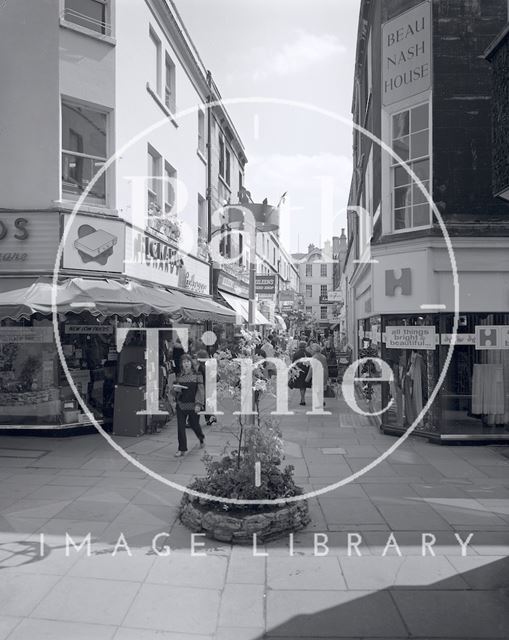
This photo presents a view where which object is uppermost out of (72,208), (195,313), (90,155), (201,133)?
(201,133)

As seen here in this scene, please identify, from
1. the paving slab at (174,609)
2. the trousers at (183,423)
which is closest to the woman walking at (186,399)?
the trousers at (183,423)

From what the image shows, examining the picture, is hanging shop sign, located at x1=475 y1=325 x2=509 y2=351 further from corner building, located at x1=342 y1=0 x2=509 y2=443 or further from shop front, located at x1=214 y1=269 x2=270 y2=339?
shop front, located at x1=214 y1=269 x2=270 y2=339

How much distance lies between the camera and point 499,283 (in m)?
10.9

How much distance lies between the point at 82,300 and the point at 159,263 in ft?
15.9

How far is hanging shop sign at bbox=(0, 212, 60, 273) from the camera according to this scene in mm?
11438

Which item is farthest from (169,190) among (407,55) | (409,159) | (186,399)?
(186,399)

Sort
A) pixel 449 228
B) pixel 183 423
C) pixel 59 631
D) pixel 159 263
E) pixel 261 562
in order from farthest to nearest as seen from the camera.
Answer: pixel 159 263 < pixel 449 228 < pixel 183 423 < pixel 261 562 < pixel 59 631

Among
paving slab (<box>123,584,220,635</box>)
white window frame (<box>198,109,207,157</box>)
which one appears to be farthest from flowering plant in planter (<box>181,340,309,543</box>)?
white window frame (<box>198,109,207,157</box>)

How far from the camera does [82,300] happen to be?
33.2 feet

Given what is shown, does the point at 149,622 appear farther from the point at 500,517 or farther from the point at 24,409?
the point at 24,409

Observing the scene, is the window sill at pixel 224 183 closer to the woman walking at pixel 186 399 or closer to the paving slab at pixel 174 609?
the woman walking at pixel 186 399

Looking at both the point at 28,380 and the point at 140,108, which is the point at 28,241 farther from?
the point at 140,108

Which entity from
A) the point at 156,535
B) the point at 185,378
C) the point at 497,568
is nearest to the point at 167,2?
the point at 185,378

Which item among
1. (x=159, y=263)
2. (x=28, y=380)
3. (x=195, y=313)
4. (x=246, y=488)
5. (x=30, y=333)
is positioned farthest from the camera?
(x=159, y=263)
